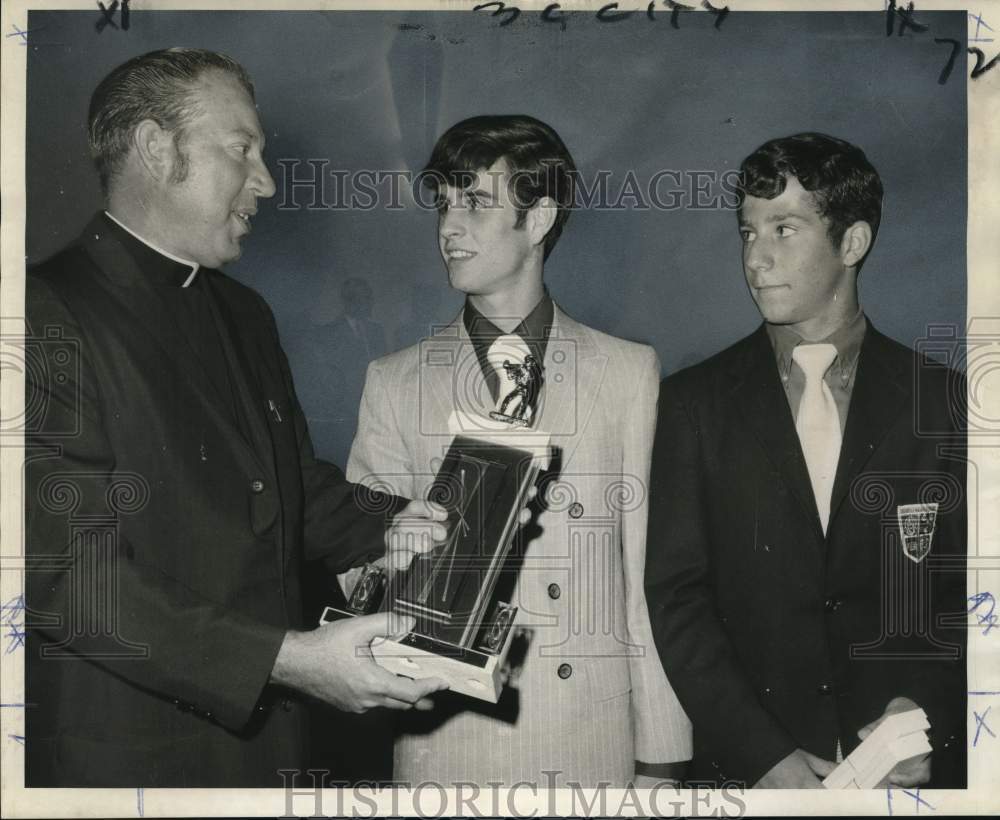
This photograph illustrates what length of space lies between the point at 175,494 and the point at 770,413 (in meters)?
1.43

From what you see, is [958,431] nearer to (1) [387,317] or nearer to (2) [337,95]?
(1) [387,317]

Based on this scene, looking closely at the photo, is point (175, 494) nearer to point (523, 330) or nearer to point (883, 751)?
point (523, 330)

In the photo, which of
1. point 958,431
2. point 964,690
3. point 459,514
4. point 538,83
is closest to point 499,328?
point 459,514

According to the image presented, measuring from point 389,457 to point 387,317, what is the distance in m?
0.34

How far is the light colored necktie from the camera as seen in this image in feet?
8.32

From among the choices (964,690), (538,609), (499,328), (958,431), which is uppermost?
(499,328)

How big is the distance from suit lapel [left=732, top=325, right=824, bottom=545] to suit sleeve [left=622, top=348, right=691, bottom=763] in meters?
0.29

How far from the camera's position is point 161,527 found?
2.45m

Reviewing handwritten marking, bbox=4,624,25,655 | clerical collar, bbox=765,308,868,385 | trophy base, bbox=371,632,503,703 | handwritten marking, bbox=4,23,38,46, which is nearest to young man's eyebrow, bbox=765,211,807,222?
clerical collar, bbox=765,308,868,385

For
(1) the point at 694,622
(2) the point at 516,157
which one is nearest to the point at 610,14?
(2) the point at 516,157

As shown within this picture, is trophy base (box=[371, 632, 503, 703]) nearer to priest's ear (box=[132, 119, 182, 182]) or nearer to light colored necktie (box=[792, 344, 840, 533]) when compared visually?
light colored necktie (box=[792, 344, 840, 533])

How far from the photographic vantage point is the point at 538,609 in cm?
249

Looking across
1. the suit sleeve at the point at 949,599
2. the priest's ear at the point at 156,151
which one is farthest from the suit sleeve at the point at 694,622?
the priest's ear at the point at 156,151
